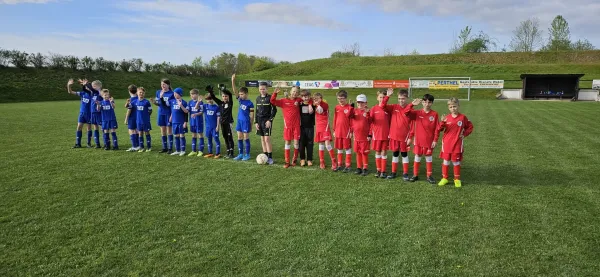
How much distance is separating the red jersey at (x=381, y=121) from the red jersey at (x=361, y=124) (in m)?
0.16

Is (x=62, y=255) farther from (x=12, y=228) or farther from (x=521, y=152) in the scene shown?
(x=521, y=152)

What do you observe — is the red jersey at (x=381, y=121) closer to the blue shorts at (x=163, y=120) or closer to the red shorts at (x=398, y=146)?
the red shorts at (x=398, y=146)

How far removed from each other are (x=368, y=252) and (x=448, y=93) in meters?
36.7

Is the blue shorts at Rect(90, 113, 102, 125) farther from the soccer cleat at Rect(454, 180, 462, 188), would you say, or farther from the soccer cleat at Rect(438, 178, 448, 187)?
the soccer cleat at Rect(454, 180, 462, 188)

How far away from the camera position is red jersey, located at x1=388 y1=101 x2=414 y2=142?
695 centimetres

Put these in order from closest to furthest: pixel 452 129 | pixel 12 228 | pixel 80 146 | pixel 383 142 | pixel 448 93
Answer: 1. pixel 12 228
2. pixel 452 129
3. pixel 383 142
4. pixel 80 146
5. pixel 448 93

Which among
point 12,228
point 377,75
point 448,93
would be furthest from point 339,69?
point 12,228

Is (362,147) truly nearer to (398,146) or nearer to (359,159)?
(359,159)

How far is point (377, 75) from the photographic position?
49812 mm

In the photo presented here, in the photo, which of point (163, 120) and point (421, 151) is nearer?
point (421, 151)

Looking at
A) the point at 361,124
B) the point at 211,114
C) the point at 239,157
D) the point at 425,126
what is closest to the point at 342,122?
the point at 361,124

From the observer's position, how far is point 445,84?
3500 centimetres

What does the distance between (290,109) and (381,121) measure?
2059mm

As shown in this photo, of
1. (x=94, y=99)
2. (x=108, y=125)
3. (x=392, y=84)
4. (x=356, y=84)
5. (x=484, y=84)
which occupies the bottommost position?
(x=108, y=125)
